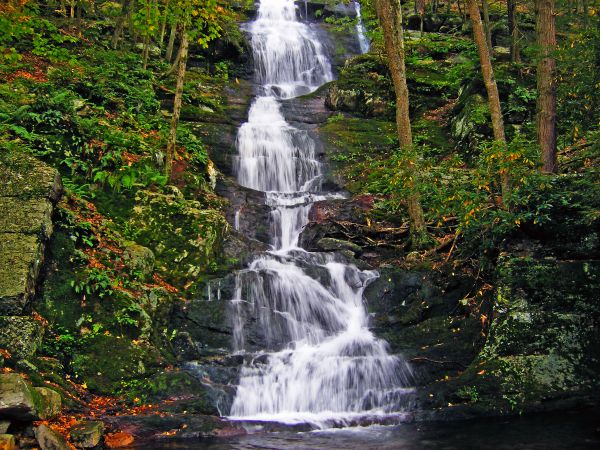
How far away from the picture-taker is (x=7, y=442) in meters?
5.44

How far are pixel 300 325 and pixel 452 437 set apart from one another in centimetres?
400

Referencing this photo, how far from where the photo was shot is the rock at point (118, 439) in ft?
22.0

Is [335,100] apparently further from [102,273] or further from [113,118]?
[102,273]

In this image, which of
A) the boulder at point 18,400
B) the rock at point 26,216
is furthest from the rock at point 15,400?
the rock at point 26,216

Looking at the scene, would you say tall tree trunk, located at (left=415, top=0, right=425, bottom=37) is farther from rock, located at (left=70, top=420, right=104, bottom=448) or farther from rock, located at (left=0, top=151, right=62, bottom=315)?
rock, located at (left=70, top=420, right=104, bottom=448)

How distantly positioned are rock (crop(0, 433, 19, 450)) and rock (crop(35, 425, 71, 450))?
0.25 meters

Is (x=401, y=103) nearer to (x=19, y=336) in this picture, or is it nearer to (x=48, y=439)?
(x=19, y=336)

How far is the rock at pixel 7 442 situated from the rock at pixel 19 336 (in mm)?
1678

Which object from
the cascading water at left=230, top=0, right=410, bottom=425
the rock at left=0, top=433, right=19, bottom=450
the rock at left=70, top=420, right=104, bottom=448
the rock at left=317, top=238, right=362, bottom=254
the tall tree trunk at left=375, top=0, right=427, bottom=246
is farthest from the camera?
the rock at left=317, top=238, right=362, bottom=254

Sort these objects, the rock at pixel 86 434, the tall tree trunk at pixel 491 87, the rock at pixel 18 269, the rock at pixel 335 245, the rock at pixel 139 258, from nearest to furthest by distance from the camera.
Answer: the rock at pixel 86 434
the rock at pixel 18 269
the rock at pixel 139 258
the tall tree trunk at pixel 491 87
the rock at pixel 335 245

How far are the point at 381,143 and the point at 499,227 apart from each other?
8.89 meters

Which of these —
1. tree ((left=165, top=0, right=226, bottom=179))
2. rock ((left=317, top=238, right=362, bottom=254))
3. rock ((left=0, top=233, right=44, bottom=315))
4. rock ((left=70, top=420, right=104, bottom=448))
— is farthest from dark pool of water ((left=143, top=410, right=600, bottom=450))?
tree ((left=165, top=0, right=226, bottom=179))

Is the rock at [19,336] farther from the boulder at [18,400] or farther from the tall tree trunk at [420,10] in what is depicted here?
the tall tree trunk at [420,10]

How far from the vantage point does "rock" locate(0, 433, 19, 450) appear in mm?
5379
